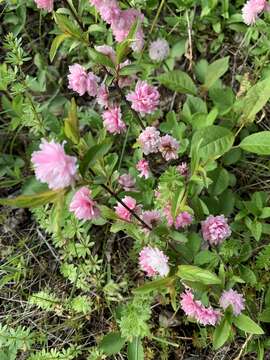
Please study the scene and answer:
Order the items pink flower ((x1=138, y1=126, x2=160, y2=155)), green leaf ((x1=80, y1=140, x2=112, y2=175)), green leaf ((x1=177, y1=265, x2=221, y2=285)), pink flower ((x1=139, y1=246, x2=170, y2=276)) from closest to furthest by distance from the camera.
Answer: green leaf ((x1=80, y1=140, x2=112, y2=175)) → green leaf ((x1=177, y1=265, x2=221, y2=285)) → pink flower ((x1=139, y1=246, x2=170, y2=276)) → pink flower ((x1=138, y1=126, x2=160, y2=155))

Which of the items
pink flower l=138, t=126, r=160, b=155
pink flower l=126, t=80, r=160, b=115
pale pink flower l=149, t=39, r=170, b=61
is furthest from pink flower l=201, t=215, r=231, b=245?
pale pink flower l=149, t=39, r=170, b=61

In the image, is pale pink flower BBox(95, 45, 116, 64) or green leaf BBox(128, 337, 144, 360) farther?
green leaf BBox(128, 337, 144, 360)

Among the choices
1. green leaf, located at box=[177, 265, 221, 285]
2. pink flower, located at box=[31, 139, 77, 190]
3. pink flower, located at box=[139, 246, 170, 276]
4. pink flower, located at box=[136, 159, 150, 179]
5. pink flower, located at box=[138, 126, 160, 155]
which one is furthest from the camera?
pink flower, located at box=[136, 159, 150, 179]

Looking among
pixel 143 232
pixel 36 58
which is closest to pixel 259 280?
pixel 143 232

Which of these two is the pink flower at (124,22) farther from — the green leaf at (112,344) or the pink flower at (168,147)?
the green leaf at (112,344)

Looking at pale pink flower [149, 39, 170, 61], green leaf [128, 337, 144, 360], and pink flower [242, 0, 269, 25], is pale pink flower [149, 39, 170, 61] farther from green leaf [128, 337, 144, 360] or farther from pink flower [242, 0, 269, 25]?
green leaf [128, 337, 144, 360]

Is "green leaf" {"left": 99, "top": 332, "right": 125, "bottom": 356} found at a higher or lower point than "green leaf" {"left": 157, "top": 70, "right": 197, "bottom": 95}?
lower
